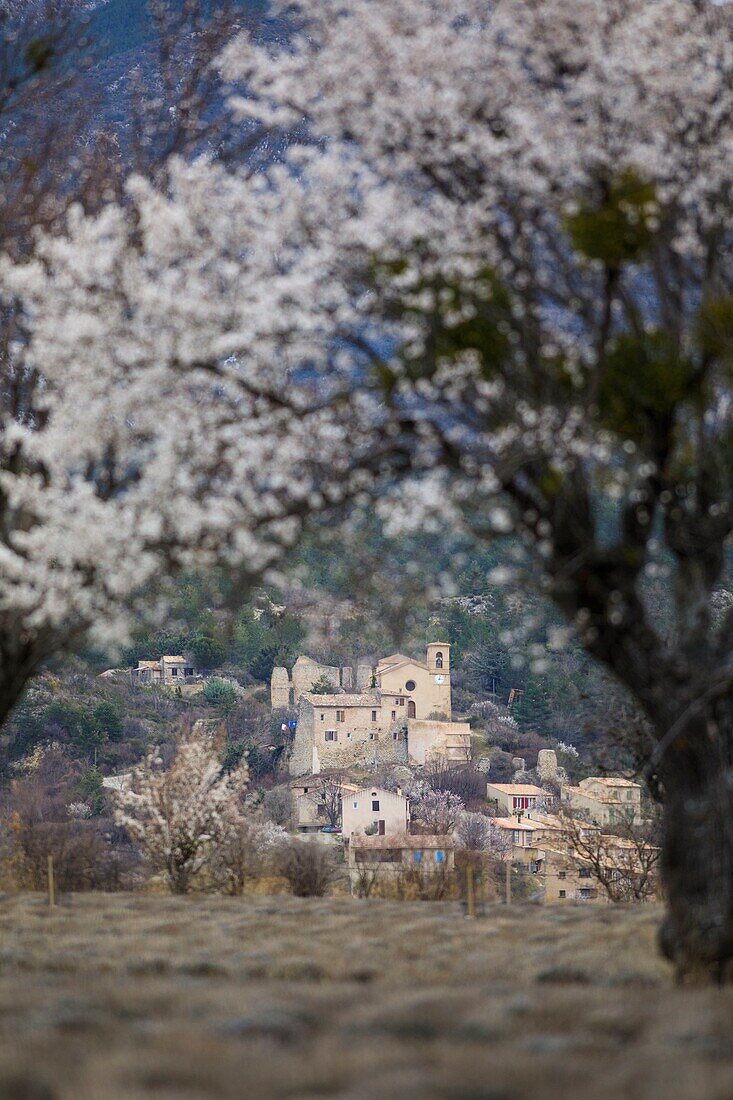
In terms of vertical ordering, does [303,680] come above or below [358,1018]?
above

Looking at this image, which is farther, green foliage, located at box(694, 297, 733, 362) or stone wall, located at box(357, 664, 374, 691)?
stone wall, located at box(357, 664, 374, 691)

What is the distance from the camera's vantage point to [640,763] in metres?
16.0

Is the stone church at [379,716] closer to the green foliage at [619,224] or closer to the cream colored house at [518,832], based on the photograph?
the cream colored house at [518,832]

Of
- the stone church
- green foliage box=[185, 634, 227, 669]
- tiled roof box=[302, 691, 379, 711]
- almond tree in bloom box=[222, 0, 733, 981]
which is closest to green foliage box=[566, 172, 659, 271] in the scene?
almond tree in bloom box=[222, 0, 733, 981]

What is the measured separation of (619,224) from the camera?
7488 mm

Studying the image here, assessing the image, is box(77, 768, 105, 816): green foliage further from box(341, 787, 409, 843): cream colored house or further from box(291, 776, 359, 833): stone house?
box(341, 787, 409, 843): cream colored house

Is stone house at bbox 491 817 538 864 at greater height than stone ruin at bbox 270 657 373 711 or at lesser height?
lesser

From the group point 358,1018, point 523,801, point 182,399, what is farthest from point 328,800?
point 358,1018

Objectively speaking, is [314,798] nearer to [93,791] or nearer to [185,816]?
[93,791]

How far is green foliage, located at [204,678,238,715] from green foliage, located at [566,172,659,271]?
77.8 meters

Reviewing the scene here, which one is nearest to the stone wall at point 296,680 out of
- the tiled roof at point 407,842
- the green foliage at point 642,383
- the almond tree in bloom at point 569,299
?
the tiled roof at point 407,842

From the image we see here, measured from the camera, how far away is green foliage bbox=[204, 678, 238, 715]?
8438 cm

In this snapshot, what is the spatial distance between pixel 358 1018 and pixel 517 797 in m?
64.9

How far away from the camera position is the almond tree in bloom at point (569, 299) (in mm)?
Result: 7629
